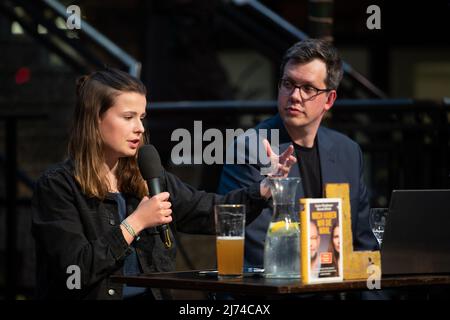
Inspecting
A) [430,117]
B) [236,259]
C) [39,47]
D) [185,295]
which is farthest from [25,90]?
[236,259]

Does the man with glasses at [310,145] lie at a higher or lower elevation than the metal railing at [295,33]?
lower

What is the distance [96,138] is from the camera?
5.20m

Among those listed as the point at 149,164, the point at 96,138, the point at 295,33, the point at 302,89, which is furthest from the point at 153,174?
the point at 295,33

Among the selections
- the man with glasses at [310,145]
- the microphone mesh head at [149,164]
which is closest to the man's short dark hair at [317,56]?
the man with glasses at [310,145]

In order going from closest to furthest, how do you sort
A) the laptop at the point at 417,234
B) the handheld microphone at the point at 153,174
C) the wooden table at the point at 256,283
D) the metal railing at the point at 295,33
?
the wooden table at the point at 256,283, the laptop at the point at 417,234, the handheld microphone at the point at 153,174, the metal railing at the point at 295,33

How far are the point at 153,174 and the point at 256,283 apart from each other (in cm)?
80

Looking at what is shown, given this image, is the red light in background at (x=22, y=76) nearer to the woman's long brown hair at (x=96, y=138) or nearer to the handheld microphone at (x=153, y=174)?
the woman's long brown hair at (x=96, y=138)

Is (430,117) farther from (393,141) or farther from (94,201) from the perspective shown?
(94,201)

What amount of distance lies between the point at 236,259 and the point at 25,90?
5.82 m

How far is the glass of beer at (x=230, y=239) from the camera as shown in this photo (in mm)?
4605

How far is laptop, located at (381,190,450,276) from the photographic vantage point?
15.0 ft

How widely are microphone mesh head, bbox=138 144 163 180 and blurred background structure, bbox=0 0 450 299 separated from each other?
2.73 metres

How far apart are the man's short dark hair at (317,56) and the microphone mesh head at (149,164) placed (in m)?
1.21

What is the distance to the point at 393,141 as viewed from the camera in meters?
7.97
